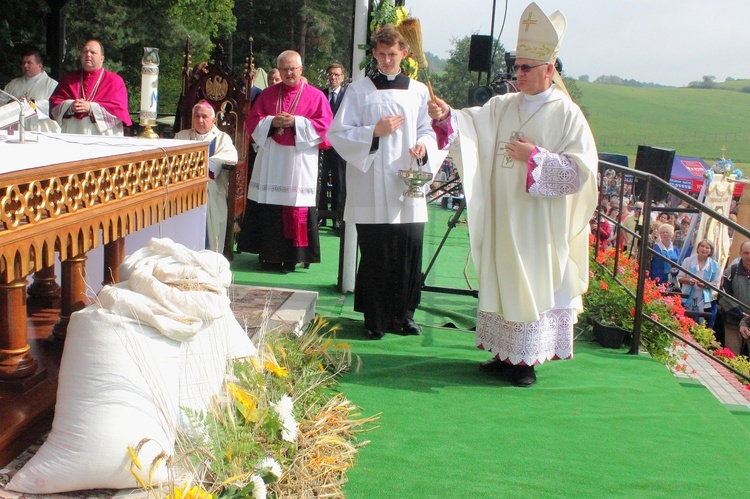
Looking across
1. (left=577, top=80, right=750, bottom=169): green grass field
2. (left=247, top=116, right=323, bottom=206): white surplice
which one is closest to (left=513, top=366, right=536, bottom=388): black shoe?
(left=247, top=116, right=323, bottom=206): white surplice

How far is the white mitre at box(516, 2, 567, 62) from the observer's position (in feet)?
14.2

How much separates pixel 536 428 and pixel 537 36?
6.55ft

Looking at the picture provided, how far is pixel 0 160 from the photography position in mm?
2398

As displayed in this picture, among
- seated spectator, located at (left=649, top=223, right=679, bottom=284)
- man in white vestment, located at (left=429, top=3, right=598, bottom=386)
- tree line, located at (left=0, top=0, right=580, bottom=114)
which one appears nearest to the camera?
man in white vestment, located at (left=429, top=3, right=598, bottom=386)

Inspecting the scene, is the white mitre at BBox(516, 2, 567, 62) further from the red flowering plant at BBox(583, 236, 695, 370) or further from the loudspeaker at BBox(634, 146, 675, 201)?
the loudspeaker at BBox(634, 146, 675, 201)

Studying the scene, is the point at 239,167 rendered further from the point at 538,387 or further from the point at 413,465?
the point at 413,465

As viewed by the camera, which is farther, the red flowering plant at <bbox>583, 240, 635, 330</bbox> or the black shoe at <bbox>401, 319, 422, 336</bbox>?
the red flowering plant at <bbox>583, 240, 635, 330</bbox>

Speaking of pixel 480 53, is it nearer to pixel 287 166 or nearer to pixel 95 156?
pixel 287 166

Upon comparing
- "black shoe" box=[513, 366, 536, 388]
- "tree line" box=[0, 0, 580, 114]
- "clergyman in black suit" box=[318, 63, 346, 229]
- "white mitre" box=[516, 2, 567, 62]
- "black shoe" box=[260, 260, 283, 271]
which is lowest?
"black shoe" box=[260, 260, 283, 271]

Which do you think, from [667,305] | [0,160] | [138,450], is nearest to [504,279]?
[667,305]

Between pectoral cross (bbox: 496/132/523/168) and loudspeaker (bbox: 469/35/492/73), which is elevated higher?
loudspeaker (bbox: 469/35/492/73)

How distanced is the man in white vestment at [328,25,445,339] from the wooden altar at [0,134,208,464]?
1350 millimetres

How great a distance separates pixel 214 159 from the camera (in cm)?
677

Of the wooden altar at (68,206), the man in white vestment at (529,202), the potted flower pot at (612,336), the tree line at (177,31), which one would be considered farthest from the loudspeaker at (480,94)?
the tree line at (177,31)
